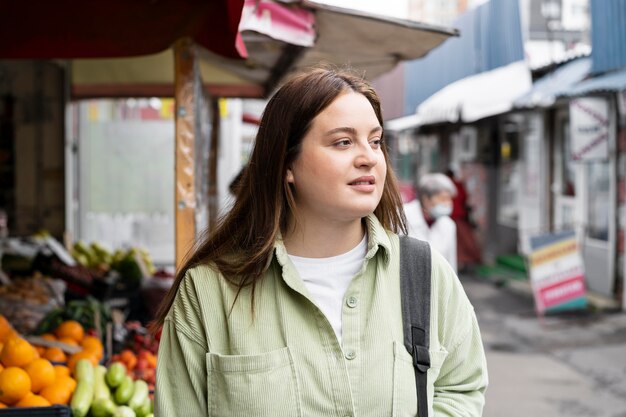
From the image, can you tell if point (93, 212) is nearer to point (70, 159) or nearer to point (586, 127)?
point (70, 159)

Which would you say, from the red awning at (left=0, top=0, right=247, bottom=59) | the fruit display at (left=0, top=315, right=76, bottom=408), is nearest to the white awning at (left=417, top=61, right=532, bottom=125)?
the red awning at (left=0, top=0, right=247, bottom=59)

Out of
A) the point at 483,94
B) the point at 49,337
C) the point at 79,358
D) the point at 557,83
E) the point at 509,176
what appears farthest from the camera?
the point at 509,176

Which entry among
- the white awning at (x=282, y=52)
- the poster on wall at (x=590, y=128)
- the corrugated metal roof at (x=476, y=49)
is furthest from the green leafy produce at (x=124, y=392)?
the poster on wall at (x=590, y=128)

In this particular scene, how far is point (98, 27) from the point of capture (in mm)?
4504

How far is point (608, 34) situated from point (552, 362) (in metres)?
3.31

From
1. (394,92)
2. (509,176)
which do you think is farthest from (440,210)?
(509,176)

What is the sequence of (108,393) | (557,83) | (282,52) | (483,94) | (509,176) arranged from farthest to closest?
(509,176) → (557,83) → (483,94) → (282,52) → (108,393)

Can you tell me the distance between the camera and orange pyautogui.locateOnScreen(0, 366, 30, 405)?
12.0 ft

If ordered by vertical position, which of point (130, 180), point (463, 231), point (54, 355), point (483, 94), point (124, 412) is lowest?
point (124, 412)

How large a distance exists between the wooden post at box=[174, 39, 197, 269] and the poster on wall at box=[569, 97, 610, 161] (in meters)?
8.18

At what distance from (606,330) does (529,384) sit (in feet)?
8.94

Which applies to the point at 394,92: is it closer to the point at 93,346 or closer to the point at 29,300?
the point at 29,300

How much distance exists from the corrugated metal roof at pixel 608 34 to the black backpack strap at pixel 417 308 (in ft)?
21.3

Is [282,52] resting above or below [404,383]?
above
